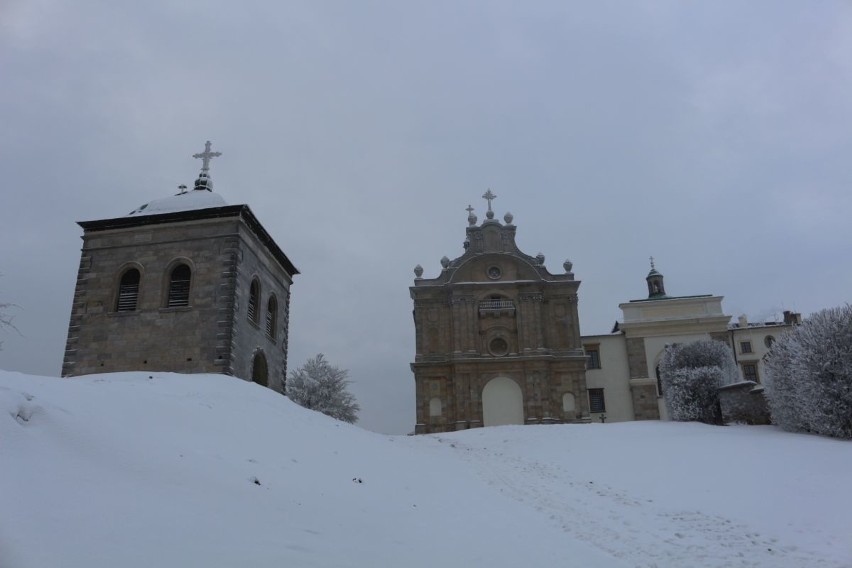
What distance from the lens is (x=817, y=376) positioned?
60.8 ft

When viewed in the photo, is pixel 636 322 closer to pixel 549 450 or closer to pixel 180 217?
pixel 549 450

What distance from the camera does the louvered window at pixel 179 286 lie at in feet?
72.0

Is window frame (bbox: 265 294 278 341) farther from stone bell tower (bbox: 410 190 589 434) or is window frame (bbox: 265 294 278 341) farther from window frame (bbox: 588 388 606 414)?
window frame (bbox: 588 388 606 414)

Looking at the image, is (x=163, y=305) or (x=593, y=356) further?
(x=593, y=356)

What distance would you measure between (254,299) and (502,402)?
67.9ft

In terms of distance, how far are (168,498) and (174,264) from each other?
17.3 metres

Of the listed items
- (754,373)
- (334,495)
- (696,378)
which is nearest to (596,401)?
(754,373)

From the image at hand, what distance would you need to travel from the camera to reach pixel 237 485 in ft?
26.1

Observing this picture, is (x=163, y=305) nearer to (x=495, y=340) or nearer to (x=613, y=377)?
(x=495, y=340)

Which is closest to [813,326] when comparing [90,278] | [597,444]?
[597,444]

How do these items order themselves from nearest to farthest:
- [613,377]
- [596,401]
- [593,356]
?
[596,401] → [613,377] → [593,356]

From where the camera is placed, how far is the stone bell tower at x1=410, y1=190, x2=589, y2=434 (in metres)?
39.8

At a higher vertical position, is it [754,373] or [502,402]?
[754,373]

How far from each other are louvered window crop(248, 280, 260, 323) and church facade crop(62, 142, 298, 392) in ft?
0.13
